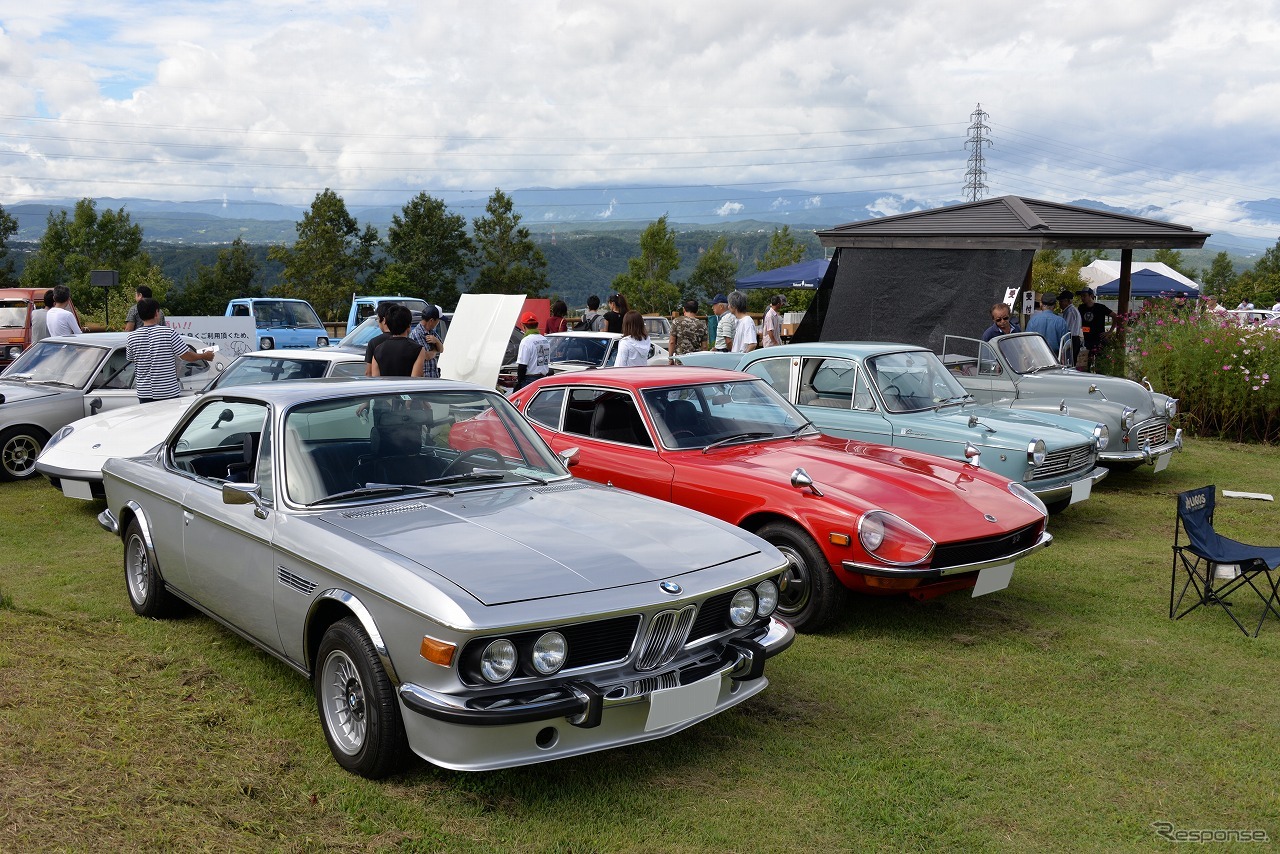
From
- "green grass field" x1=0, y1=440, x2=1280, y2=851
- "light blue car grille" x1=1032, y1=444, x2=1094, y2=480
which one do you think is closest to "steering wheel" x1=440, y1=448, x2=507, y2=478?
"green grass field" x1=0, y1=440, x2=1280, y2=851

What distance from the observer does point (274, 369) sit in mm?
9586

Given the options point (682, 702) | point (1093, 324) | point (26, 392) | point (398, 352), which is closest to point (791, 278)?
point (1093, 324)

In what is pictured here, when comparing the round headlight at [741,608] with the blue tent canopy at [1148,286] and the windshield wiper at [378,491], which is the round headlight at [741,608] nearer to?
the windshield wiper at [378,491]

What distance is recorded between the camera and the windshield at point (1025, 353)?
11.2m

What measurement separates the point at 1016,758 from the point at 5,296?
2347 cm

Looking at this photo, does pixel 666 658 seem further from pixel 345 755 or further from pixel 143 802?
pixel 143 802

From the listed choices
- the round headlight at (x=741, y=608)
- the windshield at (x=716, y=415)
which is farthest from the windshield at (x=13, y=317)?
the round headlight at (x=741, y=608)

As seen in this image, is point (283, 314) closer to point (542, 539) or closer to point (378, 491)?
point (378, 491)

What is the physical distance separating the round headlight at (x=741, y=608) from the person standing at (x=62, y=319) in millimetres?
11834

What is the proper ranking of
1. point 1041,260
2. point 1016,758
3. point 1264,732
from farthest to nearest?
1. point 1041,260
2. point 1264,732
3. point 1016,758

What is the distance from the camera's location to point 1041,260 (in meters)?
47.5

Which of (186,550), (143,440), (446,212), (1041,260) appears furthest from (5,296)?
(1041,260)

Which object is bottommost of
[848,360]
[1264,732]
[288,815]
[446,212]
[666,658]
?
[1264,732]

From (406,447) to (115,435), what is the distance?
16.5ft
